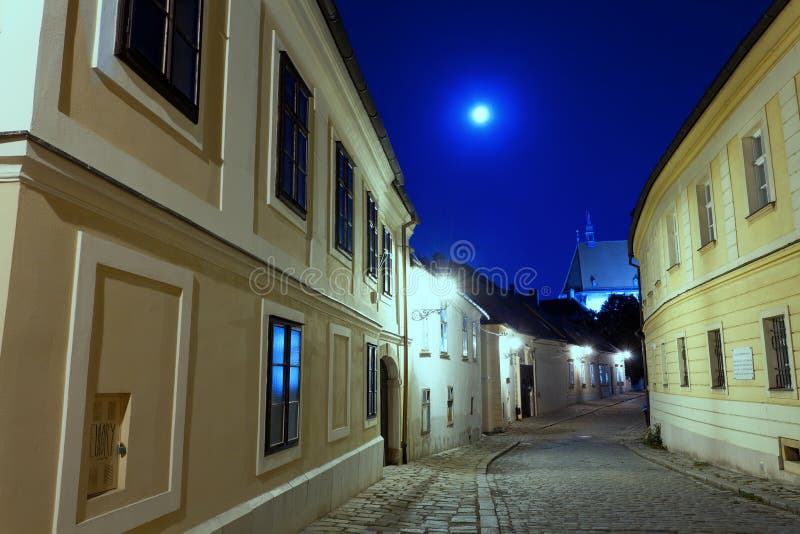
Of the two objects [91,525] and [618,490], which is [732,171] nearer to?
[618,490]

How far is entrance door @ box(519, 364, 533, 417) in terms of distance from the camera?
3314 cm

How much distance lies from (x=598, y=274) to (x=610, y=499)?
88.4 metres

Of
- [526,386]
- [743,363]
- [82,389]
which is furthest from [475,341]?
[82,389]

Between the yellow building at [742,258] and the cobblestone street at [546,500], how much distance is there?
1.30 m

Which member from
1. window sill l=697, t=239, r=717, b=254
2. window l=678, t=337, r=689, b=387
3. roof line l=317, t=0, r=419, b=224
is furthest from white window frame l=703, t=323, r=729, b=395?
roof line l=317, t=0, r=419, b=224

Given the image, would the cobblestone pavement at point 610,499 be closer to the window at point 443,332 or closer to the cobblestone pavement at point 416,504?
the cobblestone pavement at point 416,504

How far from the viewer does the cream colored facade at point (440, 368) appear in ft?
51.8

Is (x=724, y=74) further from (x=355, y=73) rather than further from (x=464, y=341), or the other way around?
(x=464, y=341)

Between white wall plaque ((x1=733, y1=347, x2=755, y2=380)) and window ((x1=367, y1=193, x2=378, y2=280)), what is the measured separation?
673 centimetres

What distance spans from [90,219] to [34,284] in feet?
1.95

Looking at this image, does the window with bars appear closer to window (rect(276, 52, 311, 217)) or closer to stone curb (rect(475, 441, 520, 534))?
stone curb (rect(475, 441, 520, 534))

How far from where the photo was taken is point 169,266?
470cm

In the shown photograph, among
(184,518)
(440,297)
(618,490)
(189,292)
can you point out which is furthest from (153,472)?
(440,297)

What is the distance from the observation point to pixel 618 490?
1053 cm
